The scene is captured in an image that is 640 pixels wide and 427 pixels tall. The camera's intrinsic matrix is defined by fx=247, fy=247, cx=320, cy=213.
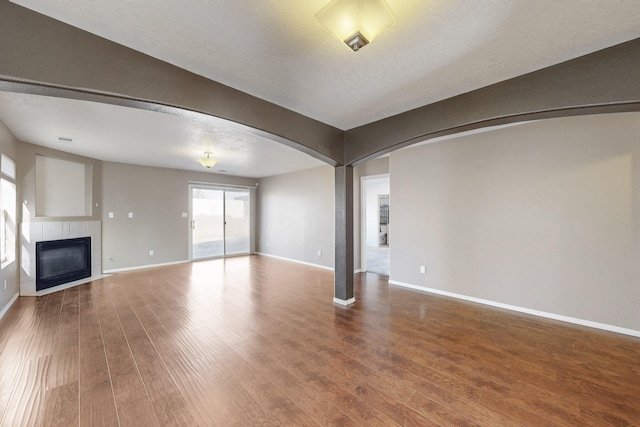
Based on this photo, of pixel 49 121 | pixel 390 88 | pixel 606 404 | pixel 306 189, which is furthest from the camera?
pixel 306 189

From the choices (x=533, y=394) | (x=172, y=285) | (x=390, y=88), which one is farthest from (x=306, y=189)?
(x=533, y=394)

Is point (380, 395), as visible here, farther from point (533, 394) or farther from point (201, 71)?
point (201, 71)

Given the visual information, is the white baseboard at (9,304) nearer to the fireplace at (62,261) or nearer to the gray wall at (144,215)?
the fireplace at (62,261)

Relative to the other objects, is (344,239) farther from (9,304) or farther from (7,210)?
(7,210)

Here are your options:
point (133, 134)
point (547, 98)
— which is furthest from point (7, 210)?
point (547, 98)

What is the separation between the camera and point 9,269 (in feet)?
12.3

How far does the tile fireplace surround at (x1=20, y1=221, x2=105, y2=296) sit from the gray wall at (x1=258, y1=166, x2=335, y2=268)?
418 cm

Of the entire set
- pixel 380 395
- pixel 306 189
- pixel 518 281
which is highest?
pixel 306 189

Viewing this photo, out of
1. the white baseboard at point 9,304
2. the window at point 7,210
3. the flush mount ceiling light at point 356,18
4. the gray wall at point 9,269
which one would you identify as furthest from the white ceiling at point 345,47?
the white baseboard at point 9,304

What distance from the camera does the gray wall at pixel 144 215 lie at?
19.2ft

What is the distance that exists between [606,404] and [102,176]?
8420 millimetres

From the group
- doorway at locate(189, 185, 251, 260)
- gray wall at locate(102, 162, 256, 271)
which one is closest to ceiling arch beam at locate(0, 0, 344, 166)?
gray wall at locate(102, 162, 256, 271)

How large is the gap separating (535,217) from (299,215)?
5131 mm

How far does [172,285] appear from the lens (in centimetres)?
479
